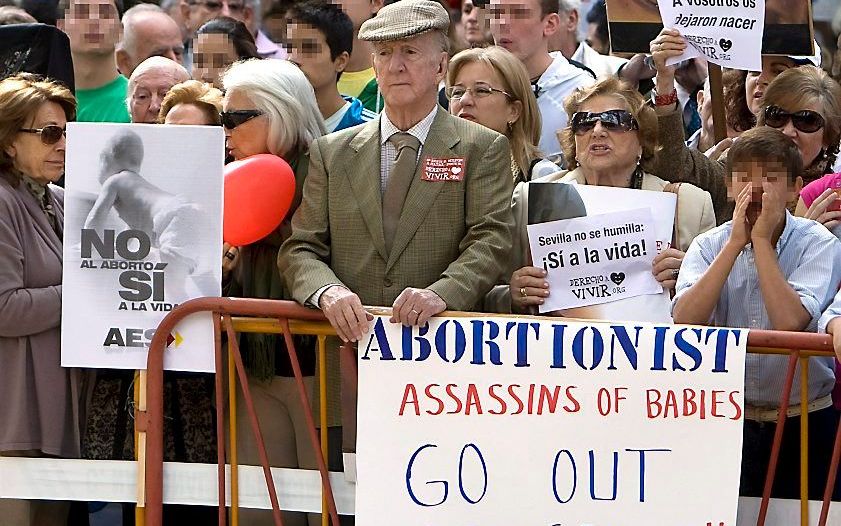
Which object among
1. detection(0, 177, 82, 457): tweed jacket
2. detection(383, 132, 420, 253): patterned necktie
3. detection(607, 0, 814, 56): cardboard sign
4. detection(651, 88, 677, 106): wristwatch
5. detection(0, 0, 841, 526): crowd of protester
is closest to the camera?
detection(0, 0, 841, 526): crowd of protester

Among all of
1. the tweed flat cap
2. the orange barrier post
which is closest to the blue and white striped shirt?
the tweed flat cap

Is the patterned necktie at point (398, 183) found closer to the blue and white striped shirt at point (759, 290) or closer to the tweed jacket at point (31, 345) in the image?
the blue and white striped shirt at point (759, 290)

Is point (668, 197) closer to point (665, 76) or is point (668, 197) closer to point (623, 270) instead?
point (623, 270)

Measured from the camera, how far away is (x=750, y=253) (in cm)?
492

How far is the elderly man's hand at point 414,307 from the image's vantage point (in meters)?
4.64

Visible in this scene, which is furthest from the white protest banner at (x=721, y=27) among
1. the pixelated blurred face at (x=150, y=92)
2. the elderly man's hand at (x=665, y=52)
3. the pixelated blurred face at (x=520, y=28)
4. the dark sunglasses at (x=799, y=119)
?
the pixelated blurred face at (x=150, y=92)

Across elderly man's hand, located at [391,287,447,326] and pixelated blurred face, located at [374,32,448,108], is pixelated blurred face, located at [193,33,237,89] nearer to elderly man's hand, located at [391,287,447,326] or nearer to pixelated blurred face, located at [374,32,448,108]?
pixelated blurred face, located at [374,32,448,108]

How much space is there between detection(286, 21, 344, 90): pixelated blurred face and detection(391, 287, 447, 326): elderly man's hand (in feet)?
7.14

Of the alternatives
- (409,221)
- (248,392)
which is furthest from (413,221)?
(248,392)

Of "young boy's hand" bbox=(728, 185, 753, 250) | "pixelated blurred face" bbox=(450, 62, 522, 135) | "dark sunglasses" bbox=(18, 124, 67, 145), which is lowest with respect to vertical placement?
Result: "young boy's hand" bbox=(728, 185, 753, 250)

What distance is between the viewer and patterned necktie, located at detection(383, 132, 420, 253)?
4.98 m

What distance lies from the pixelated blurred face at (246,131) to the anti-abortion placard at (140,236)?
0.52 meters

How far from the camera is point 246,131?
5375 mm

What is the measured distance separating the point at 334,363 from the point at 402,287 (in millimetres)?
385
